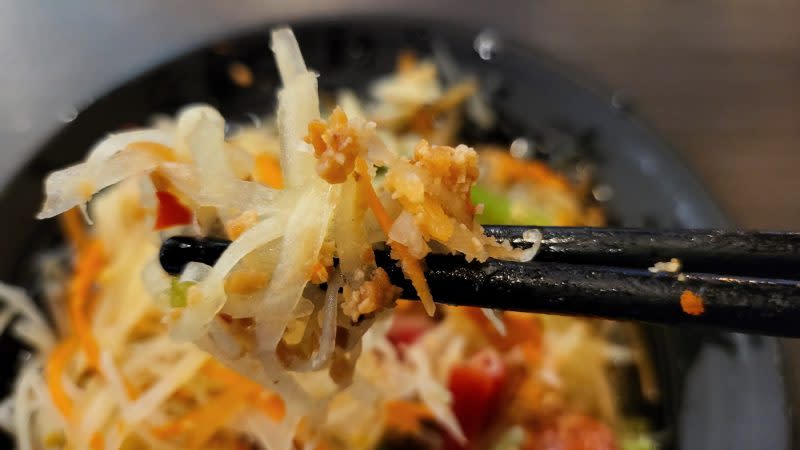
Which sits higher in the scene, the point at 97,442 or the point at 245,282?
the point at 245,282

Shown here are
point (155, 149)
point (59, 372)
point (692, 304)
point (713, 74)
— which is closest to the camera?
point (692, 304)

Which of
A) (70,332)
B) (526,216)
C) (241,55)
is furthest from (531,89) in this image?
(70,332)

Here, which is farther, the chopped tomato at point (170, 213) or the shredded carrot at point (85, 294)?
the shredded carrot at point (85, 294)

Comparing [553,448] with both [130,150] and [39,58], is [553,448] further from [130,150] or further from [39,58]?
[39,58]

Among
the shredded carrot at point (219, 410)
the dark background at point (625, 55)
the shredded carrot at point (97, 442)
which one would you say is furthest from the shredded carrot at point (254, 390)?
the dark background at point (625, 55)

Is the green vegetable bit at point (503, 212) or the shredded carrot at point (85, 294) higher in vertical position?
the green vegetable bit at point (503, 212)

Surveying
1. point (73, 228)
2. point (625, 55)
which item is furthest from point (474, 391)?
point (625, 55)

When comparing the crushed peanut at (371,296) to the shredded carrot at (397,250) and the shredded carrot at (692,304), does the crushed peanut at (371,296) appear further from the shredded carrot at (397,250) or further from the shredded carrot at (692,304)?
the shredded carrot at (692,304)

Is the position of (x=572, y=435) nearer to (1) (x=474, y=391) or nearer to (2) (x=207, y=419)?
(1) (x=474, y=391)
